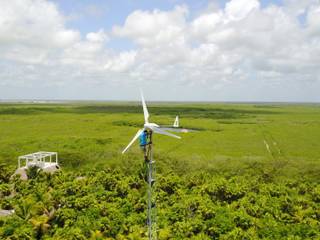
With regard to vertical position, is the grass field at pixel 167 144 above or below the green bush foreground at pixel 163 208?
above

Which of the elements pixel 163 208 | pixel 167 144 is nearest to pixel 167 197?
pixel 163 208

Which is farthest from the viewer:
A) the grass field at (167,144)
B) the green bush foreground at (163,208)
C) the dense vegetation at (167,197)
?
the grass field at (167,144)

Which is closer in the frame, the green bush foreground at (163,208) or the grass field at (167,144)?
the green bush foreground at (163,208)

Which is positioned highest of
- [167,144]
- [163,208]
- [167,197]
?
[167,144]

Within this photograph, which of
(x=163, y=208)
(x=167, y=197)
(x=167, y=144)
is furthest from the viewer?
(x=167, y=144)

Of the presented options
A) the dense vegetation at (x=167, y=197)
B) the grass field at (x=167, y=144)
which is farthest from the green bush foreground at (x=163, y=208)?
the grass field at (x=167, y=144)

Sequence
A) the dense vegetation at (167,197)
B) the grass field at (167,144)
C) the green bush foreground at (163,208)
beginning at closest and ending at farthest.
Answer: the green bush foreground at (163,208)
the dense vegetation at (167,197)
the grass field at (167,144)

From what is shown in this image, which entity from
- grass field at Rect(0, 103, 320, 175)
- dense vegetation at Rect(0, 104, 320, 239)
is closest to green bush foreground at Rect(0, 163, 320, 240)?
dense vegetation at Rect(0, 104, 320, 239)

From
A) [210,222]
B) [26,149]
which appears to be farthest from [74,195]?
[26,149]

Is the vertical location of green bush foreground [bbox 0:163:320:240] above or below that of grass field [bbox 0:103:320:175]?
below

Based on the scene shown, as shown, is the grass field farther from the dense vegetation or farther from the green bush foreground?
the green bush foreground

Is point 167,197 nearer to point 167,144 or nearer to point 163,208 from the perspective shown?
point 163,208

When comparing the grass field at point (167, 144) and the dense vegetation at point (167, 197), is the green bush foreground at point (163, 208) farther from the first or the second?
the grass field at point (167, 144)
